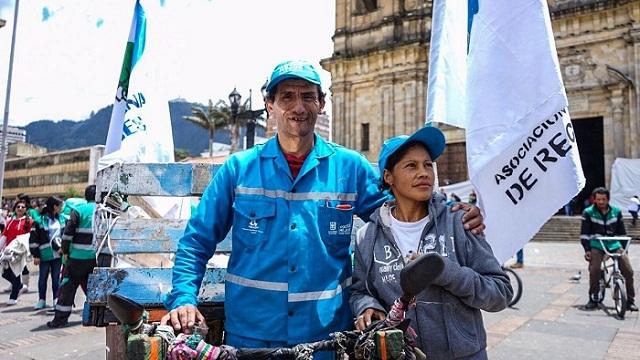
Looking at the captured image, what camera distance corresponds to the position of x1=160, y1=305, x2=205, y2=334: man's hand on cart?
6.12ft

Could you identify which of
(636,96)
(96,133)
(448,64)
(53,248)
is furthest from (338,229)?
(96,133)

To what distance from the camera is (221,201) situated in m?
2.29

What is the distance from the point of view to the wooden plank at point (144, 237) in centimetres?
284

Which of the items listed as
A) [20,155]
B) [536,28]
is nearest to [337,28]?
[536,28]

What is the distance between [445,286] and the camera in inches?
77.0

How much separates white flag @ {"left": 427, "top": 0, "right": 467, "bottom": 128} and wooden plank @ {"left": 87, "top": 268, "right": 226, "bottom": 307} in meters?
1.97

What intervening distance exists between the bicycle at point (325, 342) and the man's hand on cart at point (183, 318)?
0.19ft

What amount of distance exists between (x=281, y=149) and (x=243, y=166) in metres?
0.21

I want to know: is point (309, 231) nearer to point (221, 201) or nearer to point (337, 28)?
point (221, 201)

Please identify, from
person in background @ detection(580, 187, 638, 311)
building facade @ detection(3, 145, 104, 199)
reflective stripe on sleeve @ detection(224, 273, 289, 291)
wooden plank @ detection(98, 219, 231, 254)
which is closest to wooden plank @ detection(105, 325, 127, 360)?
wooden plank @ detection(98, 219, 231, 254)

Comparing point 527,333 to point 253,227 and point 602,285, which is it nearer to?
point 602,285

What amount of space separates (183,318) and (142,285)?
91 cm

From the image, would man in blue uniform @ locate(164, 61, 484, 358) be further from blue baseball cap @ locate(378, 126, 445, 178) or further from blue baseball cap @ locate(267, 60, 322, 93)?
blue baseball cap @ locate(378, 126, 445, 178)

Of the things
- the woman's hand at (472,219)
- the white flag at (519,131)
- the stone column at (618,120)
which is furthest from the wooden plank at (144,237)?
the stone column at (618,120)
